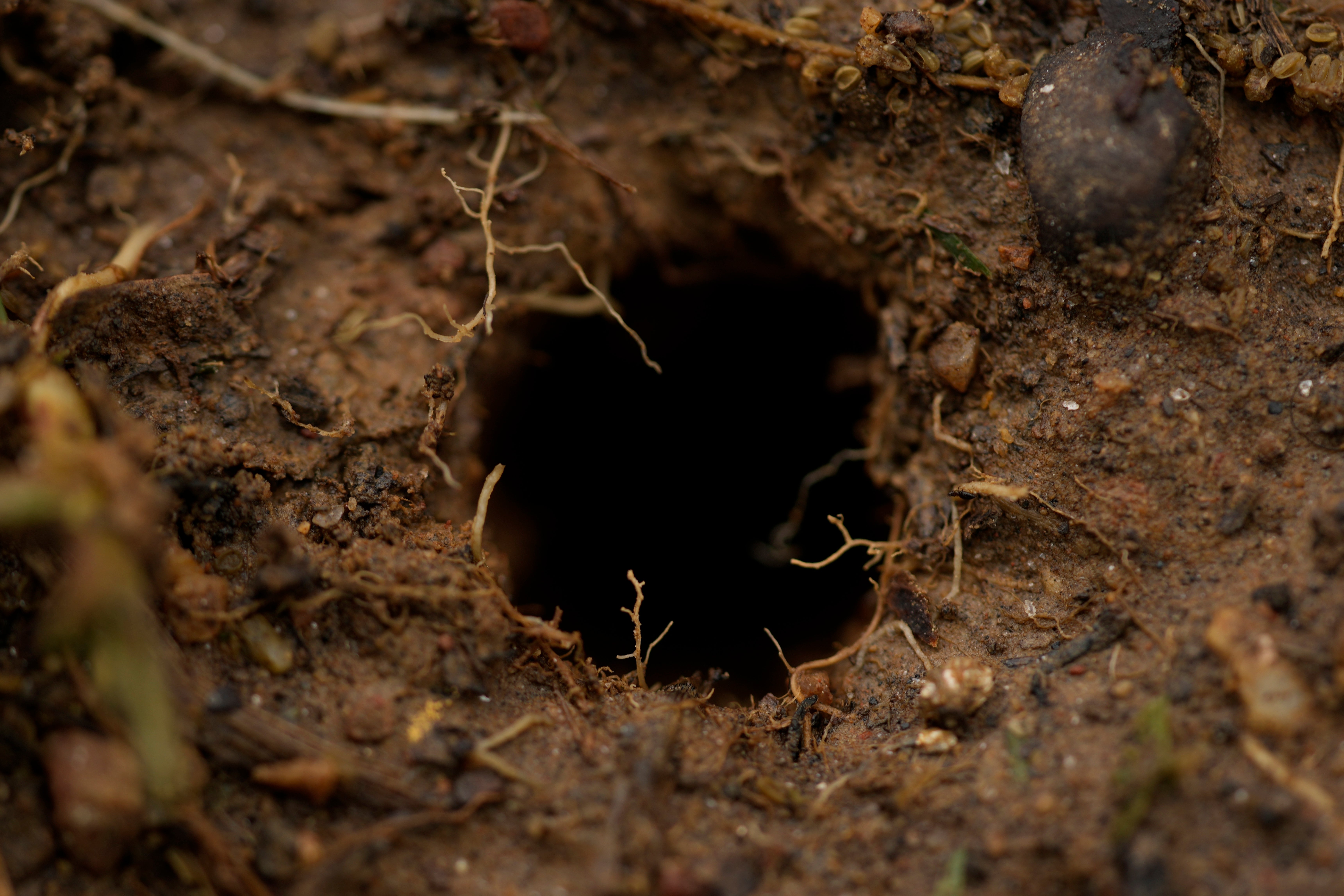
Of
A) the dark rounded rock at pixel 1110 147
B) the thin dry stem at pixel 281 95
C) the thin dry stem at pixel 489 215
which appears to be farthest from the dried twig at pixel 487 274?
the dark rounded rock at pixel 1110 147

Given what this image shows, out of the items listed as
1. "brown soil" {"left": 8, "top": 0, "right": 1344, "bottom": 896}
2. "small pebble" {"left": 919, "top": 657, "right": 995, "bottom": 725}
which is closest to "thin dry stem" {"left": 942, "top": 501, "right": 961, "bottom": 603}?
"brown soil" {"left": 8, "top": 0, "right": 1344, "bottom": 896}

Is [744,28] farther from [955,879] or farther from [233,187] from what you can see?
[955,879]

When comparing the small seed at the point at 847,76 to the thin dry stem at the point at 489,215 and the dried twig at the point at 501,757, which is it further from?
the dried twig at the point at 501,757

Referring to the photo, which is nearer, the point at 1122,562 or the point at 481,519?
the point at 1122,562

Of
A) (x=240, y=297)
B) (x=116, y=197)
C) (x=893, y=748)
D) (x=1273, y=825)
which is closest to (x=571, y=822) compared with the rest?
(x=893, y=748)

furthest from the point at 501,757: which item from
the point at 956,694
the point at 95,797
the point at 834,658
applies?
the point at 956,694
